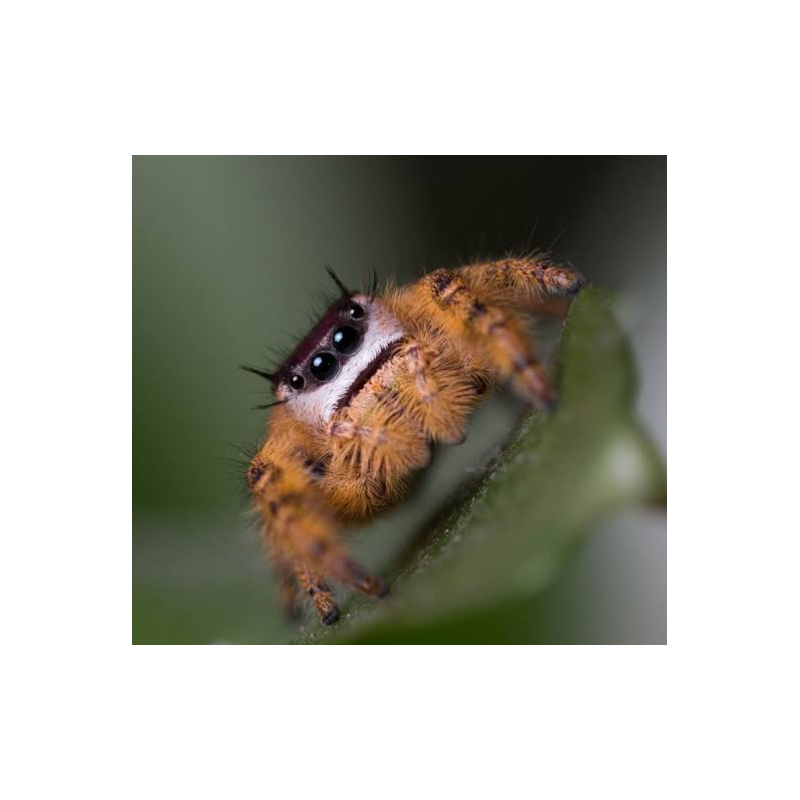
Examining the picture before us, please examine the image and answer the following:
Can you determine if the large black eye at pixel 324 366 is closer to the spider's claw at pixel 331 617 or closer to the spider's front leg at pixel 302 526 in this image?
the spider's front leg at pixel 302 526

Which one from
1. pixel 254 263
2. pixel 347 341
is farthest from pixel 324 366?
pixel 254 263

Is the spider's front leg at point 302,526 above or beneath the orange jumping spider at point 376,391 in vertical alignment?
beneath

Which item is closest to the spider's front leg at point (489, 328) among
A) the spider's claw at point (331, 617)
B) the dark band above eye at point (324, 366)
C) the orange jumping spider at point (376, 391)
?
the orange jumping spider at point (376, 391)

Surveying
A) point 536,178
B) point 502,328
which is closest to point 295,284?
point 536,178

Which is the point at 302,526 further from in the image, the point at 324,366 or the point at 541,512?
the point at 541,512

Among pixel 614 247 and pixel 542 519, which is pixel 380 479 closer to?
pixel 542 519

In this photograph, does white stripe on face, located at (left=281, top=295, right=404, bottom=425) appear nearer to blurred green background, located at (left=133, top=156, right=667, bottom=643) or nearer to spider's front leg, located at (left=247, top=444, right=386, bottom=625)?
spider's front leg, located at (left=247, top=444, right=386, bottom=625)
